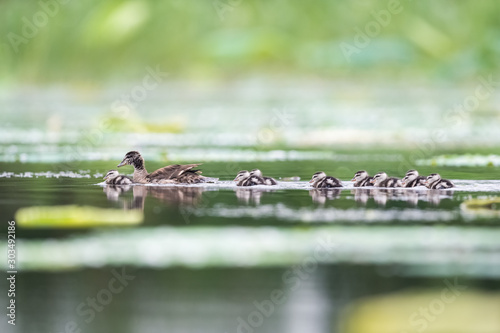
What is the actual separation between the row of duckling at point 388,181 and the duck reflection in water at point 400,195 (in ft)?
0.38

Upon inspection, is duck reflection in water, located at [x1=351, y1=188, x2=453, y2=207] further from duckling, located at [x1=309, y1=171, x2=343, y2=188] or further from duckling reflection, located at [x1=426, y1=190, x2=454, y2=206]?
duckling, located at [x1=309, y1=171, x2=343, y2=188]

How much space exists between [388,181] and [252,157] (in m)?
4.37

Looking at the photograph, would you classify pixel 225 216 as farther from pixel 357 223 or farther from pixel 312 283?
pixel 312 283

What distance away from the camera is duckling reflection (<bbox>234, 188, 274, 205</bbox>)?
11414 millimetres

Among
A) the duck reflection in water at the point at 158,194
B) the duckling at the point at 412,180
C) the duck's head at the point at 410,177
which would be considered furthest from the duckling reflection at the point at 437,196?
the duck reflection in water at the point at 158,194

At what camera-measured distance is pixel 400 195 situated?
1191 cm

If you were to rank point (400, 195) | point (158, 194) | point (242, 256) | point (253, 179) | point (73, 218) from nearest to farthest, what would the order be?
point (242, 256), point (73, 218), point (400, 195), point (158, 194), point (253, 179)

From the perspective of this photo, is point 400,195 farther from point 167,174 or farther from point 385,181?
point 167,174

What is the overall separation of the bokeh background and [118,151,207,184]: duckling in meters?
0.40

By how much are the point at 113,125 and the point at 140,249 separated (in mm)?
13449

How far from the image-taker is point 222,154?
17109 millimetres

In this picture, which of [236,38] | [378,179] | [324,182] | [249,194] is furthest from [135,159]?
[236,38]

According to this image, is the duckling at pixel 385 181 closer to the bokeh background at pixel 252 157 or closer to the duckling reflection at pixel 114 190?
the bokeh background at pixel 252 157

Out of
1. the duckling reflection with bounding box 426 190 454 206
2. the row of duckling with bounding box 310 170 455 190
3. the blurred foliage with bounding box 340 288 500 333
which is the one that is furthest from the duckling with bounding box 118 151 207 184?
the blurred foliage with bounding box 340 288 500 333
